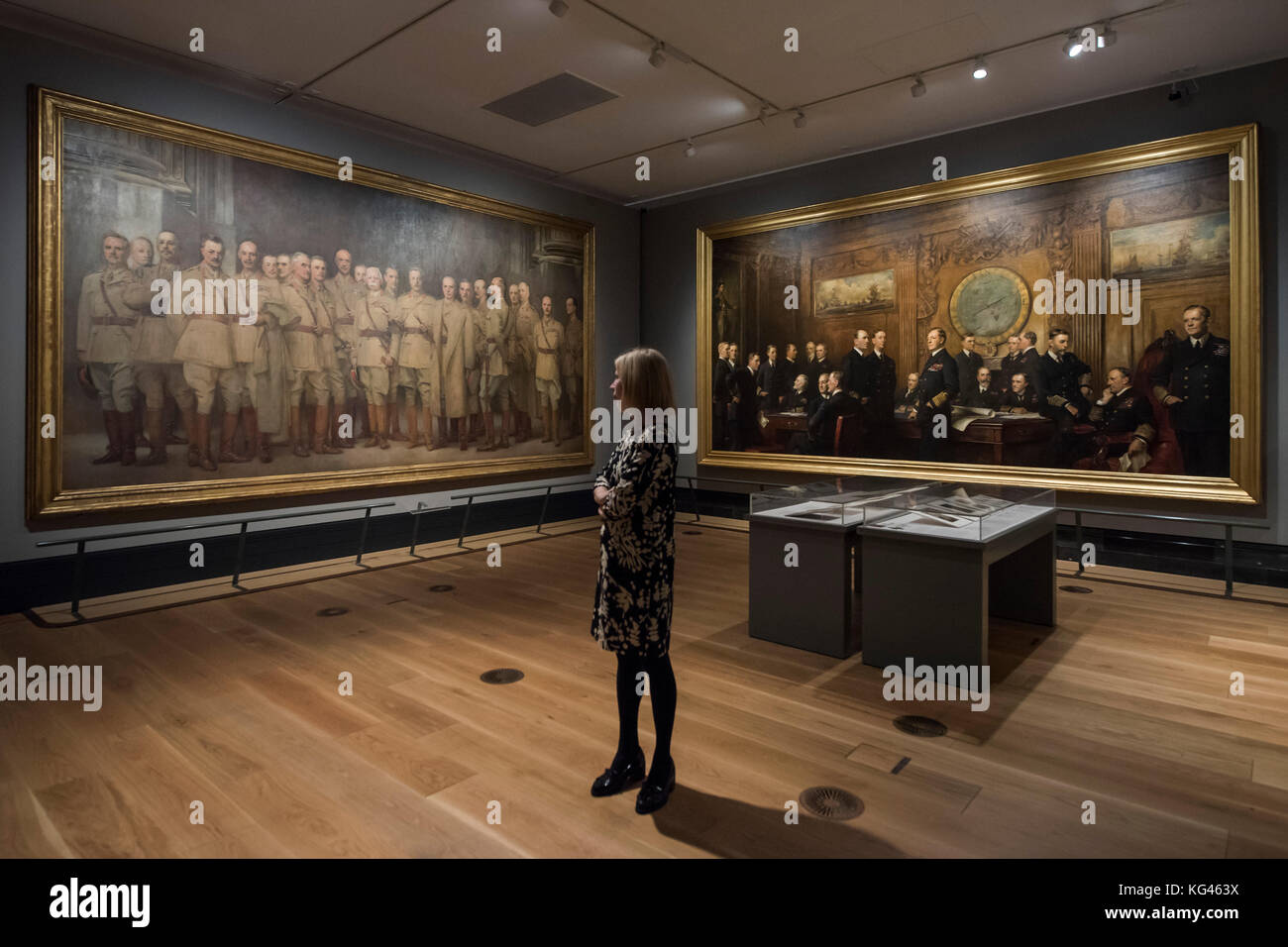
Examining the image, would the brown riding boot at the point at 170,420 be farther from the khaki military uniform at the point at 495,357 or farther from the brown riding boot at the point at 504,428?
the brown riding boot at the point at 504,428

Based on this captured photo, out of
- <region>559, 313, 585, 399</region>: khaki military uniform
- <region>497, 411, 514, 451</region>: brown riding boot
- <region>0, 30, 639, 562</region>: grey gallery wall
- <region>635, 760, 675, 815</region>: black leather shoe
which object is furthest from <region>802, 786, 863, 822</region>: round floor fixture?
<region>559, 313, 585, 399</region>: khaki military uniform

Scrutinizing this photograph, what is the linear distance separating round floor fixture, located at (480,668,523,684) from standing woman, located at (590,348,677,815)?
1.72m

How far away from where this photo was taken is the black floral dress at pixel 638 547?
295 centimetres

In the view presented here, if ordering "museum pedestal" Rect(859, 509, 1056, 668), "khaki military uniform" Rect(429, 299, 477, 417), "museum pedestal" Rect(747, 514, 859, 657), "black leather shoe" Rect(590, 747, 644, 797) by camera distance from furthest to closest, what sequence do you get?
"khaki military uniform" Rect(429, 299, 477, 417) → "museum pedestal" Rect(747, 514, 859, 657) → "museum pedestal" Rect(859, 509, 1056, 668) → "black leather shoe" Rect(590, 747, 644, 797)

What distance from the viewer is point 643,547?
3.01 meters

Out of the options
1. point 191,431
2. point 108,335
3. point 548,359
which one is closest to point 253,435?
point 191,431

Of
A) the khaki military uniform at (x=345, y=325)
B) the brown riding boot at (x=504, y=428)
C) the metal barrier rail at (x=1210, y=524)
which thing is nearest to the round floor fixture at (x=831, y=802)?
the metal barrier rail at (x=1210, y=524)

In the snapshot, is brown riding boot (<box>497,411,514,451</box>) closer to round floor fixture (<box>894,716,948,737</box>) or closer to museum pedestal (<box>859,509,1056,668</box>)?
museum pedestal (<box>859,509,1056,668</box>)

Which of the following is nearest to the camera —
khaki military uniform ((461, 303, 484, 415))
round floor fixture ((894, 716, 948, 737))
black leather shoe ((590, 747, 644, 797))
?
black leather shoe ((590, 747, 644, 797))

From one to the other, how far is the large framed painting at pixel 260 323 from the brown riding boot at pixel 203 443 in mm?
18

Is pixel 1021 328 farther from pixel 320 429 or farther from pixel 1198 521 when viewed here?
pixel 320 429

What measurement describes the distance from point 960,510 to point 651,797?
3.18 m

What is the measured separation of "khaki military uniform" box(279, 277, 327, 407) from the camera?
7.65m
